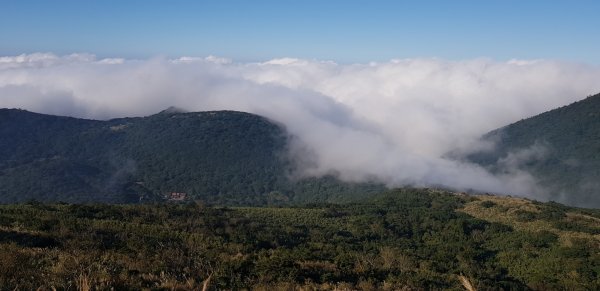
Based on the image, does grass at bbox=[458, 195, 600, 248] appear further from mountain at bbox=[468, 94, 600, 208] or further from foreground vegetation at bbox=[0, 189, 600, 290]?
mountain at bbox=[468, 94, 600, 208]

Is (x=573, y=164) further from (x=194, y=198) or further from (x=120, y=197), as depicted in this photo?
(x=120, y=197)

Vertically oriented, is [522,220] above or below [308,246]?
below

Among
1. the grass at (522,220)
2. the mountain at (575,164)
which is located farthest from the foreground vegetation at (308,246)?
the mountain at (575,164)

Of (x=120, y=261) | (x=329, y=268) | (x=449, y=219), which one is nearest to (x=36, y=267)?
(x=120, y=261)

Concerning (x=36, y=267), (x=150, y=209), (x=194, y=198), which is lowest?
(x=194, y=198)

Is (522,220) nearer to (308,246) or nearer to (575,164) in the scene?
(308,246)

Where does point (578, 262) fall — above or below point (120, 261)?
below

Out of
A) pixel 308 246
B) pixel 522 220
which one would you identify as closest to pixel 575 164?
pixel 522 220

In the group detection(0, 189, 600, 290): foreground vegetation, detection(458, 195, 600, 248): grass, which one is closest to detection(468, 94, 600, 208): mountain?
detection(0, 189, 600, 290): foreground vegetation
